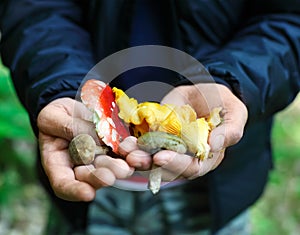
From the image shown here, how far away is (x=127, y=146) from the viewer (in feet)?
2.70

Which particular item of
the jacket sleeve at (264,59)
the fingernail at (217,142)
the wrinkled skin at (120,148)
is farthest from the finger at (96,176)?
the jacket sleeve at (264,59)

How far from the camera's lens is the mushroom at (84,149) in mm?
831

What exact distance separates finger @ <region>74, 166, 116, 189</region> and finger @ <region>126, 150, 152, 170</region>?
0.03 metres

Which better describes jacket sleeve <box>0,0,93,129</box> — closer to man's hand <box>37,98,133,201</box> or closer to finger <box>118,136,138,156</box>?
man's hand <box>37,98,133,201</box>

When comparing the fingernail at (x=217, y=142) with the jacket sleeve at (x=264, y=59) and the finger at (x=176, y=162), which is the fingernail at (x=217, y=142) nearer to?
the finger at (x=176, y=162)

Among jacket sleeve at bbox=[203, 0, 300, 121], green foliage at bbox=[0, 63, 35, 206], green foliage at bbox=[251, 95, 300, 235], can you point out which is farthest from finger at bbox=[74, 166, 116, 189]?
green foliage at bbox=[251, 95, 300, 235]

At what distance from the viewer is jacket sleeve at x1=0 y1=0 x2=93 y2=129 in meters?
1.04

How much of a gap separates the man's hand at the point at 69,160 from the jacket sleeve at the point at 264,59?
0.80 feet

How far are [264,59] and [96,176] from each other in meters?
0.42

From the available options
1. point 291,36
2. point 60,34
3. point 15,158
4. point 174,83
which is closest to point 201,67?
point 174,83

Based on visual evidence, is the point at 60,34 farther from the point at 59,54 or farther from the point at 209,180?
the point at 209,180

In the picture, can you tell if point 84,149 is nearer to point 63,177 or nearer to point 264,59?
point 63,177

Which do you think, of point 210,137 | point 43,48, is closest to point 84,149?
point 210,137

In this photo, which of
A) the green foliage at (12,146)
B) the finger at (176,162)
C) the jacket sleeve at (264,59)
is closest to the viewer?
the finger at (176,162)
